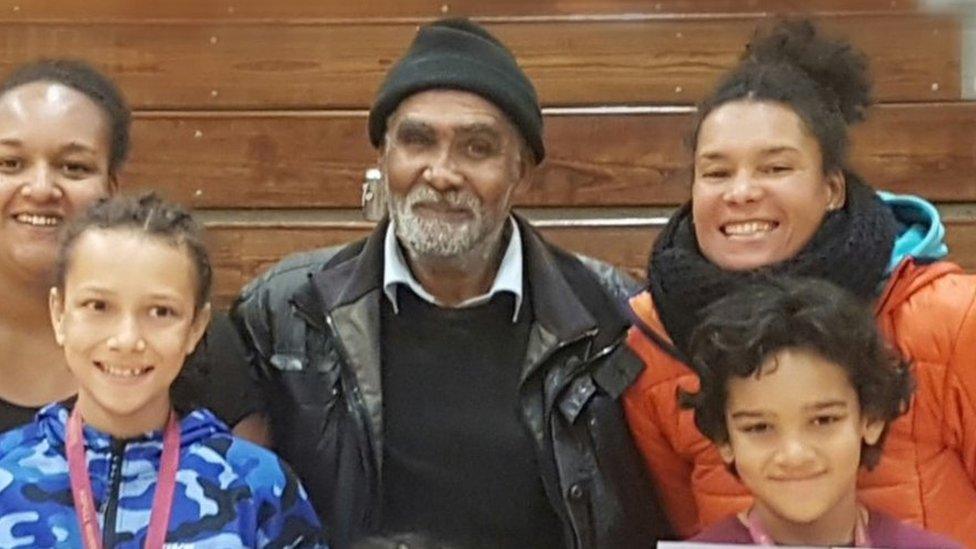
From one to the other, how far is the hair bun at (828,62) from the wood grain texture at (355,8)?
1.13m

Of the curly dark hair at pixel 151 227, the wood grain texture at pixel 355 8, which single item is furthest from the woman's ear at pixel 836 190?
the wood grain texture at pixel 355 8

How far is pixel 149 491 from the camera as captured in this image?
4.36ft

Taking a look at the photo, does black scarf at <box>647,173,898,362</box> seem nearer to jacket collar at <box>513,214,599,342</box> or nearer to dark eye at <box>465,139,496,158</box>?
jacket collar at <box>513,214,599,342</box>

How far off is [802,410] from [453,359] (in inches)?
21.0

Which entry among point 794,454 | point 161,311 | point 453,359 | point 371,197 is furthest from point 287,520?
point 371,197

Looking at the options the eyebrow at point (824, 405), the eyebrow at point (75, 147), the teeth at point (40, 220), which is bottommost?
the eyebrow at point (824, 405)

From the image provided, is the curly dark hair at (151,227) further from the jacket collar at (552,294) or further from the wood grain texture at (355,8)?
the wood grain texture at (355,8)

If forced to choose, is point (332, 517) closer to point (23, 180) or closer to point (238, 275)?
point (23, 180)

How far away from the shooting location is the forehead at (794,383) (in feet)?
4.40

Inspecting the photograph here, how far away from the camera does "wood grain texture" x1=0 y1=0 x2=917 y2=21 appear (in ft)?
9.09

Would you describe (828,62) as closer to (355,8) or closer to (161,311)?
(161,311)

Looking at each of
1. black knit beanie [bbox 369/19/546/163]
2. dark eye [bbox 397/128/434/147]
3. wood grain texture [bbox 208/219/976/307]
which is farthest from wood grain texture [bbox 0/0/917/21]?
dark eye [bbox 397/128/434/147]

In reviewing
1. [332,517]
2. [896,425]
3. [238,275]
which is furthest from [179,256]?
[238,275]

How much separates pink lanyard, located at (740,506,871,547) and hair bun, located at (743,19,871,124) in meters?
0.50
